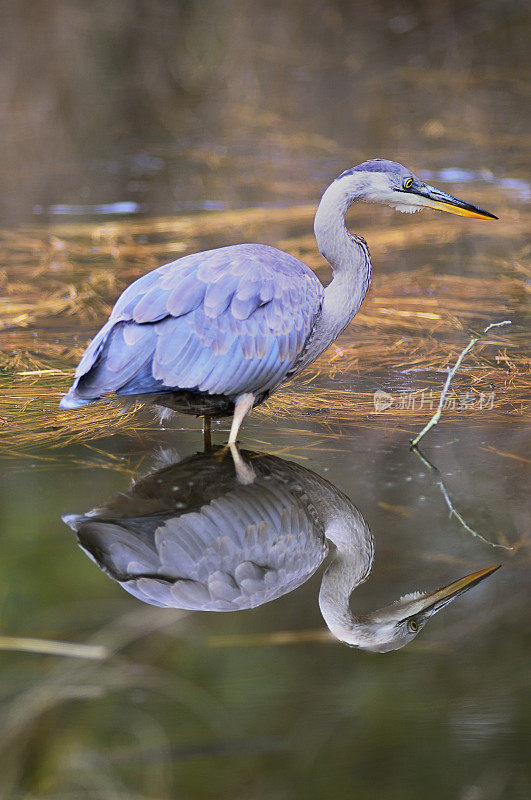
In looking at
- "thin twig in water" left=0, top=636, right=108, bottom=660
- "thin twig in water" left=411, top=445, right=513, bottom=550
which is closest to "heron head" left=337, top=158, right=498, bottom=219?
"thin twig in water" left=411, top=445, right=513, bottom=550

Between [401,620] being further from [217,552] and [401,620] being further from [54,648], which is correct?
[54,648]

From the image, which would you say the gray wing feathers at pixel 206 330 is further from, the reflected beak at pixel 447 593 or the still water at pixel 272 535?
the reflected beak at pixel 447 593

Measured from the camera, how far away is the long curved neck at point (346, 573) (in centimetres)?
320

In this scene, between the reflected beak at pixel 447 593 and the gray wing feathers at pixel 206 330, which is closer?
the reflected beak at pixel 447 593

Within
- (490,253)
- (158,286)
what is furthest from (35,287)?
(490,253)

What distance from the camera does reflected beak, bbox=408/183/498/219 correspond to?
470 centimetres

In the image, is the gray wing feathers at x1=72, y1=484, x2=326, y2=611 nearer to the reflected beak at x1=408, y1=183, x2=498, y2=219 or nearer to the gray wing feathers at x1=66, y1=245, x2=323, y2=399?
the gray wing feathers at x1=66, y1=245, x2=323, y2=399

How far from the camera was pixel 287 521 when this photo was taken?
3746 mm

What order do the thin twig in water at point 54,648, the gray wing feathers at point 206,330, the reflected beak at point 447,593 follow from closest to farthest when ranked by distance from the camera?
the thin twig in water at point 54,648 → the reflected beak at point 447,593 → the gray wing feathers at point 206,330

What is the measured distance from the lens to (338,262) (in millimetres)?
4645

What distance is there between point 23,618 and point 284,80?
37.1 ft

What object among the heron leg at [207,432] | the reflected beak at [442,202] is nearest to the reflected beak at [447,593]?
the heron leg at [207,432]

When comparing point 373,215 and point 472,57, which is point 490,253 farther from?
point 472,57

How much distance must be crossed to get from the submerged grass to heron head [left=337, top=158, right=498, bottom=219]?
83 centimetres
